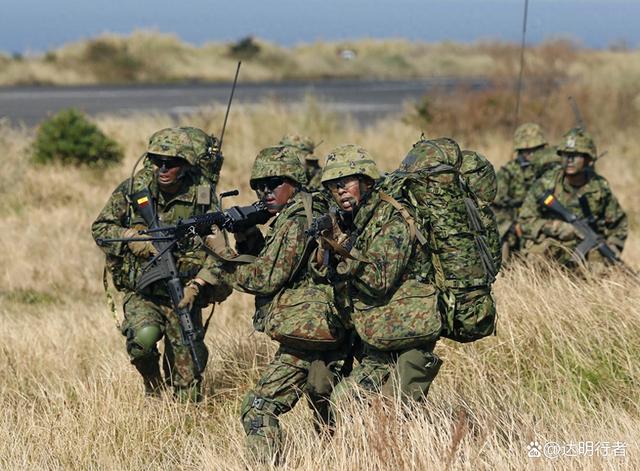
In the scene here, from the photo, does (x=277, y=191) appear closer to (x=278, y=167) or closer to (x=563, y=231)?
(x=278, y=167)

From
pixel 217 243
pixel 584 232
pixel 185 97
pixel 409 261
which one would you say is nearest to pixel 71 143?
pixel 584 232

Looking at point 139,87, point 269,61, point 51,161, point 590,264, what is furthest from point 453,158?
point 269,61

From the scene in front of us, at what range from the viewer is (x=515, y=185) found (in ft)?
34.1

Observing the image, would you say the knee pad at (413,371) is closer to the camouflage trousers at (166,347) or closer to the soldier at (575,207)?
the camouflage trousers at (166,347)

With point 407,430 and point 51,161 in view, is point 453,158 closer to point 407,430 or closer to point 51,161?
point 407,430

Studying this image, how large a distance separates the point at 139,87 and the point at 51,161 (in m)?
20.2

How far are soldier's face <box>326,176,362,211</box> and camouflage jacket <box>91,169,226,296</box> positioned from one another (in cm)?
157

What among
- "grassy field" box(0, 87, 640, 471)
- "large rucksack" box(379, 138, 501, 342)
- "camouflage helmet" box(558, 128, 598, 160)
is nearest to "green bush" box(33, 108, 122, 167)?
"grassy field" box(0, 87, 640, 471)

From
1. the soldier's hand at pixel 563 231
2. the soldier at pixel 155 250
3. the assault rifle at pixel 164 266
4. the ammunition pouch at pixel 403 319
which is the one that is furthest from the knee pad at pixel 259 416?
the soldier's hand at pixel 563 231

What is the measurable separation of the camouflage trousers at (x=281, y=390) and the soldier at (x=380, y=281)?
0.67ft

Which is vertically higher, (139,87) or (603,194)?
(603,194)

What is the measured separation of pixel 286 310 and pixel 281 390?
15.2 inches

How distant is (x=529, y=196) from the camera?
9.07 m

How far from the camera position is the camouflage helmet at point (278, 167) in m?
5.09
